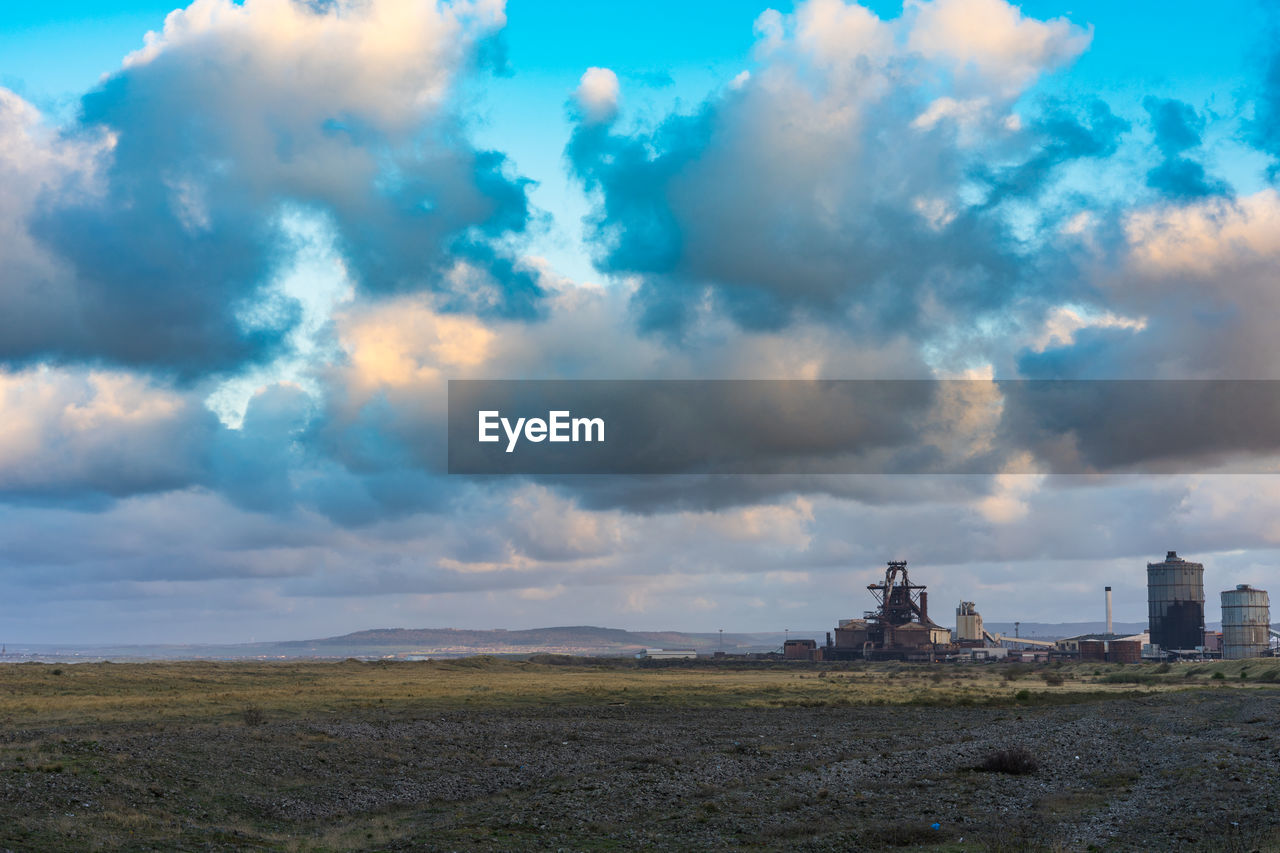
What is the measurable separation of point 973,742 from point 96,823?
42.9 metres

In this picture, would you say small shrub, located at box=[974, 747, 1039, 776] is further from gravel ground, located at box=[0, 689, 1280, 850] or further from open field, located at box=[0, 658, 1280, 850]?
gravel ground, located at box=[0, 689, 1280, 850]

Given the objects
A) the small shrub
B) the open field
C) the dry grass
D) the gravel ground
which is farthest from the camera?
the dry grass

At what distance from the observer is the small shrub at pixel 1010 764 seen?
48.0 meters

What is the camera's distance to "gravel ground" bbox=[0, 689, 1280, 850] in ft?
113

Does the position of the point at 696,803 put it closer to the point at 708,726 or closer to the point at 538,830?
the point at 538,830

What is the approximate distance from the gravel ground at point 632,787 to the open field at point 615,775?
0.53 ft

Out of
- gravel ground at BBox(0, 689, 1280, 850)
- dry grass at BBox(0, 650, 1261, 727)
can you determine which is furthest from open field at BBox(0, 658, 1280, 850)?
dry grass at BBox(0, 650, 1261, 727)

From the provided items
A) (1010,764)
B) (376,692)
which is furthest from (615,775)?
(376,692)

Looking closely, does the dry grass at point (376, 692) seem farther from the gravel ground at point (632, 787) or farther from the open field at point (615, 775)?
the gravel ground at point (632, 787)

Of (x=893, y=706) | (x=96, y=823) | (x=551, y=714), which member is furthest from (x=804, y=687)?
(x=96, y=823)

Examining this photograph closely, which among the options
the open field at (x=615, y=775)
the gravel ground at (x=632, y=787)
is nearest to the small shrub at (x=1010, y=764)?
the open field at (x=615, y=775)

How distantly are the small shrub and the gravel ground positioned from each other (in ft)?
2.22

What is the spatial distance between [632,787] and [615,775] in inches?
129

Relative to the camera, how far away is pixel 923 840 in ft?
110
